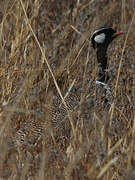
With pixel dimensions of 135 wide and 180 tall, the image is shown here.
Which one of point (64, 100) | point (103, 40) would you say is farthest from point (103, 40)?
point (64, 100)

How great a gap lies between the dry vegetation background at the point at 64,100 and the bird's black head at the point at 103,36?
2.1 inches

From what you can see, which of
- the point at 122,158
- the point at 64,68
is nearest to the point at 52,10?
the point at 64,68

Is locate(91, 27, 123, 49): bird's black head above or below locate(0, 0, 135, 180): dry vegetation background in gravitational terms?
above

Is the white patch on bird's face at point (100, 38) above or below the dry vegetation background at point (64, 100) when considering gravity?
above

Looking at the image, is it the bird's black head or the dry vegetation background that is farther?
the bird's black head

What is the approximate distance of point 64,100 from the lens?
2.41m

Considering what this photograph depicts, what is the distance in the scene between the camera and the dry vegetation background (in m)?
1.96

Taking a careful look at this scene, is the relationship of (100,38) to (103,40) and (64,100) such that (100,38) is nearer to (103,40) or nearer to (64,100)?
(103,40)

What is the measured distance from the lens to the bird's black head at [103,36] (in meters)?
3.34

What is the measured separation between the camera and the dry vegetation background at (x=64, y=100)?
1.96 metres

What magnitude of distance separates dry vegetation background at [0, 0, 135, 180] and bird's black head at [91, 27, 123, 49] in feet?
0.17

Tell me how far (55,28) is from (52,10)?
12.5 inches

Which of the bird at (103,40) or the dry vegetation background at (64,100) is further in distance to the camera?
the bird at (103,40)

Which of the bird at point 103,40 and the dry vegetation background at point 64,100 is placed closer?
the dry vegetation background at point 64,100
